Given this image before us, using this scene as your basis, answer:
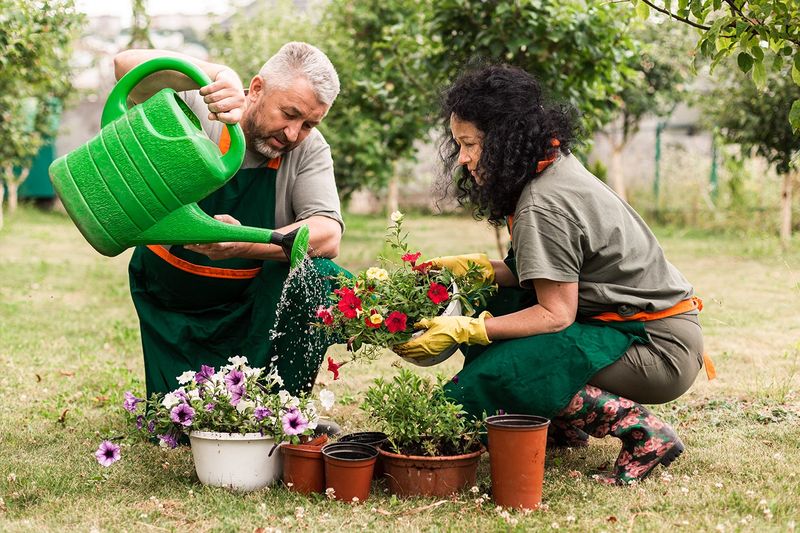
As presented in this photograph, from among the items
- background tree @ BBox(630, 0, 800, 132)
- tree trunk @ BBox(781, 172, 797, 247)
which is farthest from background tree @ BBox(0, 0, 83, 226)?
tree trunk @ BBox(781, 172, 797, 247)

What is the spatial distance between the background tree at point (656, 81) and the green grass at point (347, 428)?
7214 millimetres

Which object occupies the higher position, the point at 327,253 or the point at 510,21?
the point at 510,21

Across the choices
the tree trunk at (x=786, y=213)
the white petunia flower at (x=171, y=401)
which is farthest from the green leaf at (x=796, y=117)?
the tree trunk at (x=786, y=213)

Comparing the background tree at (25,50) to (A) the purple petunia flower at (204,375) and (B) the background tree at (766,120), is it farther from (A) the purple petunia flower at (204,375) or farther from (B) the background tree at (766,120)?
(B) the background tree at (766,120)

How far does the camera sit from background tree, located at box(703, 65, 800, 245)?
30.5 ft

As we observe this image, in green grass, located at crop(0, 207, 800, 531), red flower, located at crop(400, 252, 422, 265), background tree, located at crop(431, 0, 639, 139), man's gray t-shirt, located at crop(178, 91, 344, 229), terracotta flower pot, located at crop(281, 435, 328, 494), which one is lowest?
green grass, located at crop(0, 207, 800, 531)

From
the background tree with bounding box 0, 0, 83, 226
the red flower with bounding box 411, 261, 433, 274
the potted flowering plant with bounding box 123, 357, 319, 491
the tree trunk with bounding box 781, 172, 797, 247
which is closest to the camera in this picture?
the potted flowering plant with bounding box 123, 357, 319, 491

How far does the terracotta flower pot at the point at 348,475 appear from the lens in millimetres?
2551

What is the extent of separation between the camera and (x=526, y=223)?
2627 millimetres

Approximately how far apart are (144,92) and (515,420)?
167cm

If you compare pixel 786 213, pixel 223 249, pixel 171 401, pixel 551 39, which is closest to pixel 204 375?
pixel 171 401

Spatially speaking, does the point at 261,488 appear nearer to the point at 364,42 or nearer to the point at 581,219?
the point at 581,219

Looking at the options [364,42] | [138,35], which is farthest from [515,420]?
[138,35]

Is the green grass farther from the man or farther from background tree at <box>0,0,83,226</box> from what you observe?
background tree at <box>0,0,83,226</box>
